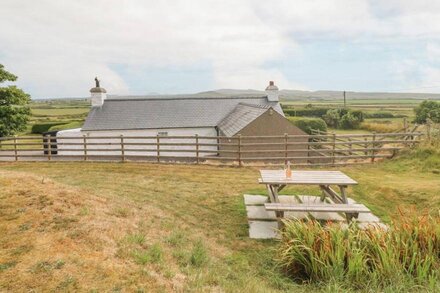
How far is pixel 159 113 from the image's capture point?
2455cm

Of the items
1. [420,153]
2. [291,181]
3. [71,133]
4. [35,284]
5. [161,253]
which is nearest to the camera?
[35,284]

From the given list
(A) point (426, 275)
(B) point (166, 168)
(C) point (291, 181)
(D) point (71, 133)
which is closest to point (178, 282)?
(A) point (426, 275)

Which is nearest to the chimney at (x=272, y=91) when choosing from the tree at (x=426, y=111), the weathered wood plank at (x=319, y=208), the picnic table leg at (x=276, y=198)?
the picnic table leg at (x=276, y=198)

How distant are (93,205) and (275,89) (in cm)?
2154

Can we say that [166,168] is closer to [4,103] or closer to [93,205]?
[93,205]

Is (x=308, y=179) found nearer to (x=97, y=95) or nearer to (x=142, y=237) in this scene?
(x=142, y=237)

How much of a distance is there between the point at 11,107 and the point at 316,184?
21.9 m

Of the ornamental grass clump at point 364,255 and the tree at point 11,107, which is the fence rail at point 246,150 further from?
the ornamental grass clump at point 364,255

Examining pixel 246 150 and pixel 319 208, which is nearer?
pixel 319 208

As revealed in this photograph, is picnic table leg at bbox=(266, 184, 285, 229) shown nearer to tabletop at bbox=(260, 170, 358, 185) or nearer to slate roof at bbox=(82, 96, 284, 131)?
tabletop at bbox=(260, 170, 358, 185)

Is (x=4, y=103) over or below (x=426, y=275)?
over

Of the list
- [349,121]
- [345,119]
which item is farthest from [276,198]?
[345,119]

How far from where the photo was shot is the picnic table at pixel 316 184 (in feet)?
21.0

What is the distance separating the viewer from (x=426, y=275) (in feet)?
15.1
